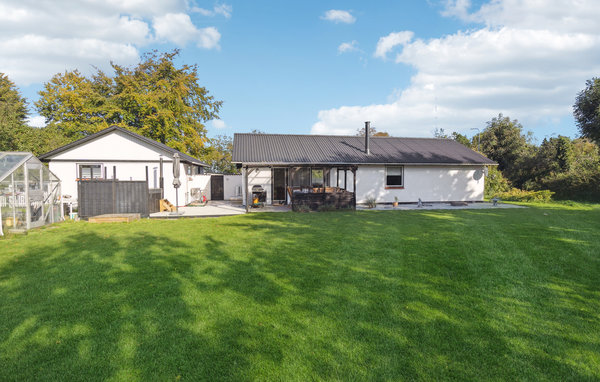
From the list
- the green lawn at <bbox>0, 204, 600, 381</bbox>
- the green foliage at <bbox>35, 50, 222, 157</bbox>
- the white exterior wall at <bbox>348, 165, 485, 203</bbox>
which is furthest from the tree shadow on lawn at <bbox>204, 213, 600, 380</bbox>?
the green foliage at <bbox>35, 50, 222, 157</bbox>

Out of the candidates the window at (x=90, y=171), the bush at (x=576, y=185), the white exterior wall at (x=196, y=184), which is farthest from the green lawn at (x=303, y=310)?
the bush at (x=576, y=185)

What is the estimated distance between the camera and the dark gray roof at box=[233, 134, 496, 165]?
1689 centimetres

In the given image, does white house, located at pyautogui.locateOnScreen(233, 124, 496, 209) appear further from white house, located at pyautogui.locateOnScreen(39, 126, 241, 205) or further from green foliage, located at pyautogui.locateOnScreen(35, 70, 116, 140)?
green foliage, located at pyautogui.locateOnScreen(35, 70, 116, 140)

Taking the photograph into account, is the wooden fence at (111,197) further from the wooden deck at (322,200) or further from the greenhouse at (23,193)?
the wooden deck at (322,200)

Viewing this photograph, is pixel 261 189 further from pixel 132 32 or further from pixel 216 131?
pixel 216 131

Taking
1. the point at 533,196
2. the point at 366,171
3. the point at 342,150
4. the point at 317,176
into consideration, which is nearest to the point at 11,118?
the point at 317,176

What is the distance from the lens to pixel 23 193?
9680 millimetres

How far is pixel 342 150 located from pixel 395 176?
3515 mm

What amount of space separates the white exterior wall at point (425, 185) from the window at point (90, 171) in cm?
1436

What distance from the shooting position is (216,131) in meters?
45.2

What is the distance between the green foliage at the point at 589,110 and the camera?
18.1 metres

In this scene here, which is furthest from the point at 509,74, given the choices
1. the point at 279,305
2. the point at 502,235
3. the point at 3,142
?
the point at 3,142

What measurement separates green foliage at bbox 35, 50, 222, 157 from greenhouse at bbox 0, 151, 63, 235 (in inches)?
621

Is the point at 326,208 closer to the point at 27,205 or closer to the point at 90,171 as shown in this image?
the point at 27,205
